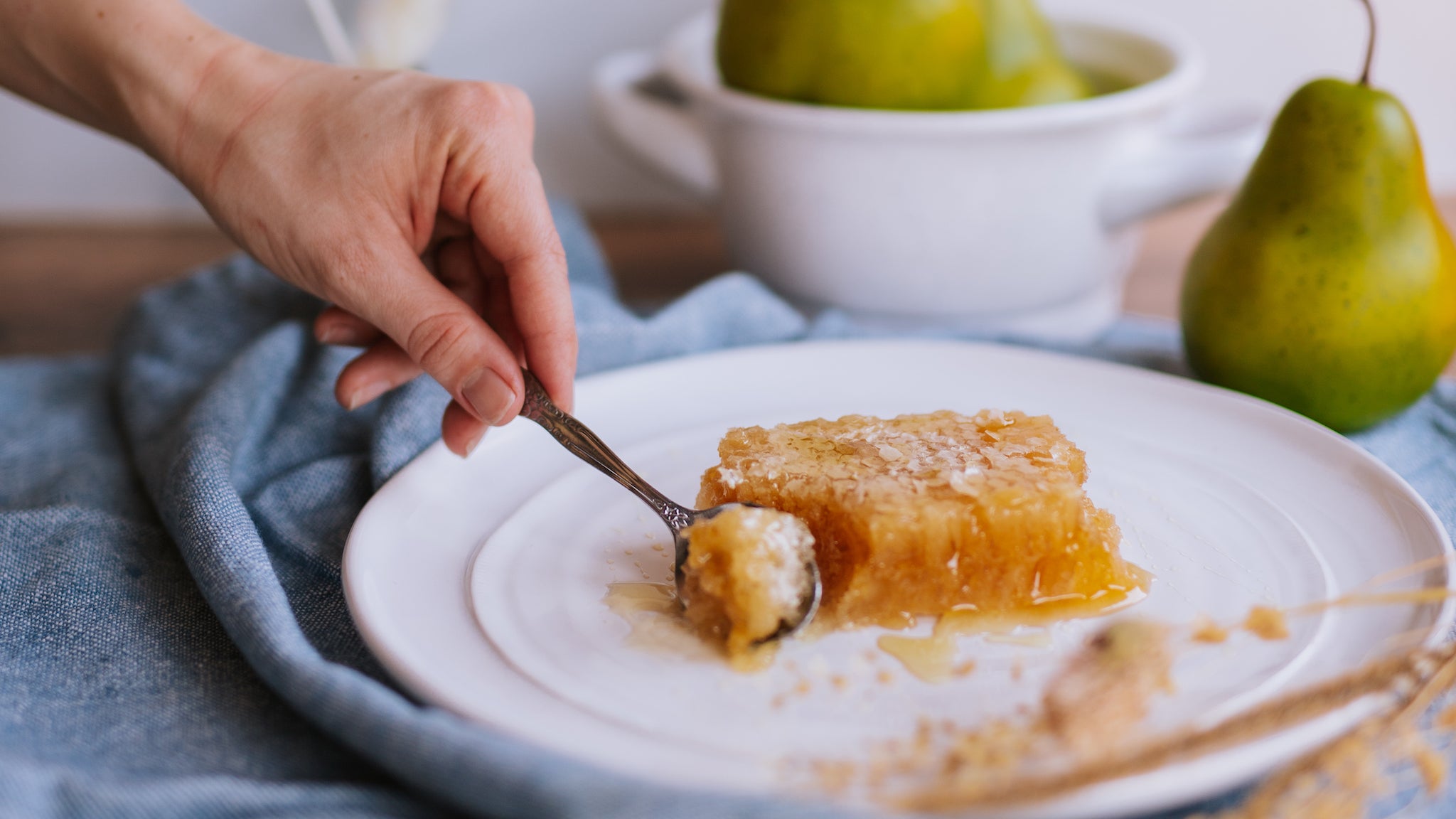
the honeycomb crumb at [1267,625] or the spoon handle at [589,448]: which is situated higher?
the honeycomb crumb at [1267,625]

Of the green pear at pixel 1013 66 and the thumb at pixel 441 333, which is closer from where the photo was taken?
the thumb at pixel 441 333

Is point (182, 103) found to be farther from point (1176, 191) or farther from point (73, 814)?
point (1176, 191)

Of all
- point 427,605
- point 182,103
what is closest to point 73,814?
point 427,605

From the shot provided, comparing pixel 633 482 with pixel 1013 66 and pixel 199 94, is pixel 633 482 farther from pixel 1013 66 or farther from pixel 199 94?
pixel 1013 66

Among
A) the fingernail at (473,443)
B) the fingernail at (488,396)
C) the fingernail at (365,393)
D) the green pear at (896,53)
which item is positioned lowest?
the fingernail at (365,393)

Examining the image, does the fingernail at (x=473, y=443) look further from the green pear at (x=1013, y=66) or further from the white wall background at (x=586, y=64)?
the white wall background at (x=586, y=64)

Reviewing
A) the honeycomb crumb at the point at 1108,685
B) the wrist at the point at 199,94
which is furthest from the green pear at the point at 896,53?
the honeycomb crumb at the point at 1108,685

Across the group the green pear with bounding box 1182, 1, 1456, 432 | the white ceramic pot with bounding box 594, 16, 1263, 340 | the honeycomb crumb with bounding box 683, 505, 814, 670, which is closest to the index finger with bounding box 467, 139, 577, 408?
the honeycomb crumb with bounding box 683, 505, 814, 670
